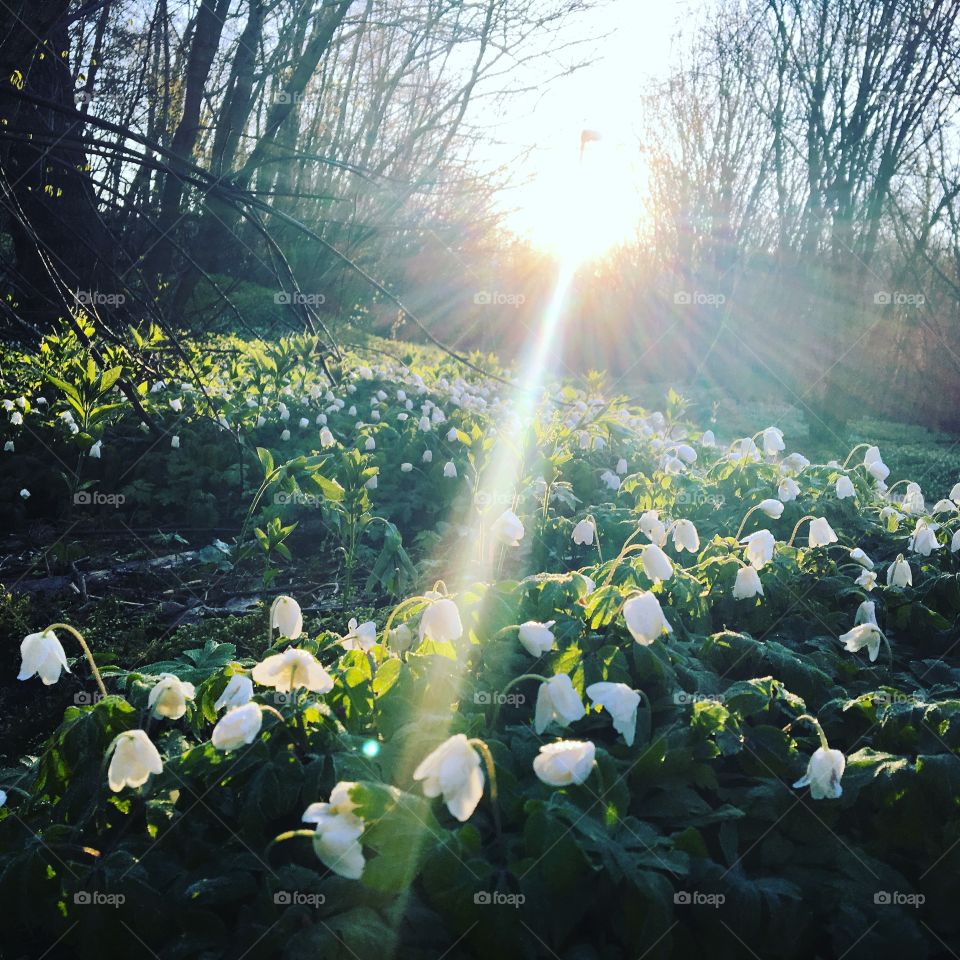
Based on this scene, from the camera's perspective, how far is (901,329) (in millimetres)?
11664

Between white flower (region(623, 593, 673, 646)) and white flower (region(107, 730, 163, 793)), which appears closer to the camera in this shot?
white flower (region(107, 730, 163, 793))

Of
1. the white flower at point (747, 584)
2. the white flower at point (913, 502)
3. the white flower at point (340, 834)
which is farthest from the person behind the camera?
the white flower at point (913, 502)

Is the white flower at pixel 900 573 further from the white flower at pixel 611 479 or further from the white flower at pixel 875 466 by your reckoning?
the white flower at pixel 611 479

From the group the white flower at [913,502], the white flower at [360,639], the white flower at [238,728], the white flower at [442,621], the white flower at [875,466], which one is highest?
the white flower at [875,466]

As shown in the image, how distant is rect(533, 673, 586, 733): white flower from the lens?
1.55 m

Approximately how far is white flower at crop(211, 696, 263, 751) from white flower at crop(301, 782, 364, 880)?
0.76ft

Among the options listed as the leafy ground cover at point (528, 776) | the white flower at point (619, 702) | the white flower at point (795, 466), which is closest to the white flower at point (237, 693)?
the leafy ground cover at point (528, 776)

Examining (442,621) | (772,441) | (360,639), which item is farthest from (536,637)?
(772,441)

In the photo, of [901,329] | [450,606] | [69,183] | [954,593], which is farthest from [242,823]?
[901,329]

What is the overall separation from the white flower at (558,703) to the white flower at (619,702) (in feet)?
0.16

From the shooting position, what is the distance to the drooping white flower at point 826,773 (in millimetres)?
1601

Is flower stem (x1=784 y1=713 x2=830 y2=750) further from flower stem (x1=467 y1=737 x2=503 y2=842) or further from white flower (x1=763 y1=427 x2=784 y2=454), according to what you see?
white flower (x1=763 y1=427 x2=784 y2=454)

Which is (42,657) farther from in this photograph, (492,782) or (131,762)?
(492,782)

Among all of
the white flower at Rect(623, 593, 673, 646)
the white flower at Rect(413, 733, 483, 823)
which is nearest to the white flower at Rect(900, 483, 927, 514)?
the white flower at Rect(623, 593, 673, 646)
